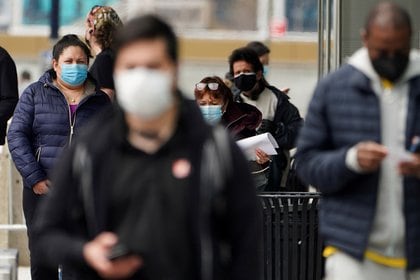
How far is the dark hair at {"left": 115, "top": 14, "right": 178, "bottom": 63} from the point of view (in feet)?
12.8

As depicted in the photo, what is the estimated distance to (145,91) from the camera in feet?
12.5

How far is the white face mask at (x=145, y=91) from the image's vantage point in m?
3.83

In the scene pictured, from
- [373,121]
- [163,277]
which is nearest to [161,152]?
[163,277]

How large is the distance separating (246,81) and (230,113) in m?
1.13

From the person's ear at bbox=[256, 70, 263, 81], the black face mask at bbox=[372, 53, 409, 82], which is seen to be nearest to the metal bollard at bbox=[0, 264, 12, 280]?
the black face mask at bbox=[372, 53, 409, 82]

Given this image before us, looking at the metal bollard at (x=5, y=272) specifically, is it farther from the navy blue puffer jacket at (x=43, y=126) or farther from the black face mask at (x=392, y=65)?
the black face mask at (x=392, y=65)

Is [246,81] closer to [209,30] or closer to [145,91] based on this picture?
[145,91]

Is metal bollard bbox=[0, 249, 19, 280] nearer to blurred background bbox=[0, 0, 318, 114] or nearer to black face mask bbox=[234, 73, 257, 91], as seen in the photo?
black face mask bbox=[234, 73, 257, 91]

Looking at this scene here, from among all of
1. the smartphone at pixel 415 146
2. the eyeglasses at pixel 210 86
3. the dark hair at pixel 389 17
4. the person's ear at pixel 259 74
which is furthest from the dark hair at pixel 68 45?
the smartphone at pixel 415 146

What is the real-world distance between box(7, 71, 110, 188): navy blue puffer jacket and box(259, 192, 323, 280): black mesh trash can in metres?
1.42

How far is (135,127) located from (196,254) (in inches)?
16.1

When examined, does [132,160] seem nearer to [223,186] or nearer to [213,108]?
[223,186]

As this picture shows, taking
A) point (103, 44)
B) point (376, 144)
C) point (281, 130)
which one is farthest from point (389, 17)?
point (281, 130)

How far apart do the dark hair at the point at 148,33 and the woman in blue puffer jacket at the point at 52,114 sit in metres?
4.05
